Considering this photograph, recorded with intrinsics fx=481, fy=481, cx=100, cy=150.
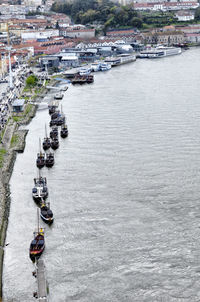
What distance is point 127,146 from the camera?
37.7 feet

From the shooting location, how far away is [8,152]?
11.3 meters

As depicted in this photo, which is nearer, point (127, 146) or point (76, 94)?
point (127, 146)

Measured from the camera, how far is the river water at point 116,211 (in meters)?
6.39

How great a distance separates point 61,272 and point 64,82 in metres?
16.2

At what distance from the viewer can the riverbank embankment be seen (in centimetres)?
805

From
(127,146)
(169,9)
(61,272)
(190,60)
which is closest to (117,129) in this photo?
(127,146)

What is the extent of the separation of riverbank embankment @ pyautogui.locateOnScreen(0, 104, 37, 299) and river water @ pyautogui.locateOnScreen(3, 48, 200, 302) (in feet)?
0.44

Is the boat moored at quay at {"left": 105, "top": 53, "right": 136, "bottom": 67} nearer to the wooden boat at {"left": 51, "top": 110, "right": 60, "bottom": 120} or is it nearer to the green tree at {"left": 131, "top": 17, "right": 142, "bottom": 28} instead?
the green tree at {"left": 131, "top": 17, "right": 142, "bottom": 28}

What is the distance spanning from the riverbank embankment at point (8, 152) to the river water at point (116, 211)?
0.13 m

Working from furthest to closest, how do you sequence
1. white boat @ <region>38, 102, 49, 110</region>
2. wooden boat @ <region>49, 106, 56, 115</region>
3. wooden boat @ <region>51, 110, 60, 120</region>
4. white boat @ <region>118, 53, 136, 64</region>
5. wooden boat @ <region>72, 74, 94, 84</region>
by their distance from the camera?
white boat @ <region>118, 53, 136, 64</region>
wooden boat @ <region>72, 74, 94, 84</region>
white boat @ <region>38, 102, 49, 110</region>
wooden boat @ <region>49, 106, 56, 115</region>
wooden boat @ <region>51, 110, 60, 120</region>

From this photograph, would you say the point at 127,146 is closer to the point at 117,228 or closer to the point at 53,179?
the point at 53,179

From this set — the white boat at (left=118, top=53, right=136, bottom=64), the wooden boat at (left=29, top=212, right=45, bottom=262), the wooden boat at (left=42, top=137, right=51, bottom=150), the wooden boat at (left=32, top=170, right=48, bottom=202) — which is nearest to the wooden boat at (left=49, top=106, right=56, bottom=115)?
the wooden boat at (left=42, top=137, right=51, bottom=150)

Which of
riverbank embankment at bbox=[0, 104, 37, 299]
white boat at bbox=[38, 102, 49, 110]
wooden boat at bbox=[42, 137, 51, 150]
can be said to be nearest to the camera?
riverbank embankment at bbox=[0, 104, 37, 299]

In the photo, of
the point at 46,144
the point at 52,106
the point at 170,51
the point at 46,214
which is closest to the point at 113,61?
the point at 170,51
